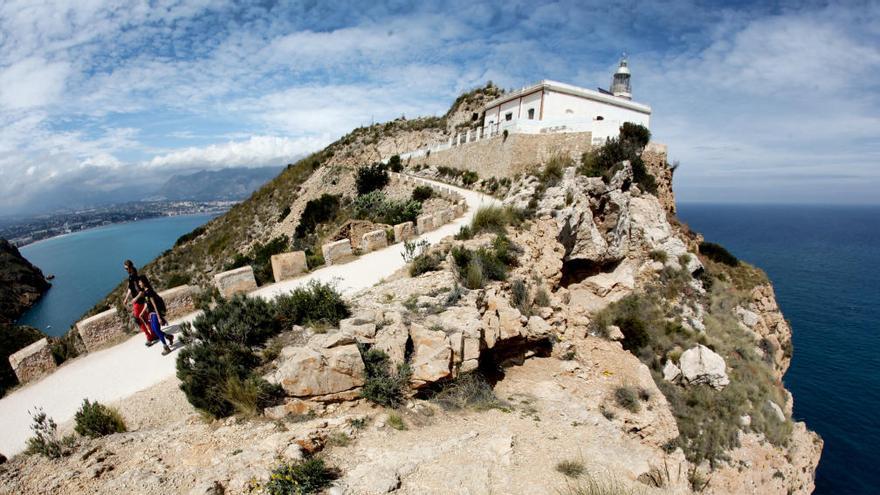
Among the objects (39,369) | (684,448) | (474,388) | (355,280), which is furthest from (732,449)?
(39,369)

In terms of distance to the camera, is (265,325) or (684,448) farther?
(684,448)

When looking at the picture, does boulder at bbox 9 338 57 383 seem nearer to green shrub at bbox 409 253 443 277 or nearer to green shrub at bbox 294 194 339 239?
green shrub at bbox 409 253 443 277

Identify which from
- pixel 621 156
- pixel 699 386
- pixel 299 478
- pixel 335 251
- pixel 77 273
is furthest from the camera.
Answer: pixel 77 273

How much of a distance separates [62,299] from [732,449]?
237 ft

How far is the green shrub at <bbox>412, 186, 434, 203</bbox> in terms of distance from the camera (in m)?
21.9

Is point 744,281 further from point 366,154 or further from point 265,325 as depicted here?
point 366,154

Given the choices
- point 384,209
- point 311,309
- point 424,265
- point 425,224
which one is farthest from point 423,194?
point 311,309

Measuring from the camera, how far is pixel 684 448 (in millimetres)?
8523

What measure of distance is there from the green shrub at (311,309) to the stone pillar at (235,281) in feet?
11.2

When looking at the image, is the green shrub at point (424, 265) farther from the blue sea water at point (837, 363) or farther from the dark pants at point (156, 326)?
the blue sea water at point (837, 363)

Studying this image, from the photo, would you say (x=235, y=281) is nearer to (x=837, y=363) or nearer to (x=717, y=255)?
(x=717, y=255)

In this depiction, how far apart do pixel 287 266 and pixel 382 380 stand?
645 cm

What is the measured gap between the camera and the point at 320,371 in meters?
5.30

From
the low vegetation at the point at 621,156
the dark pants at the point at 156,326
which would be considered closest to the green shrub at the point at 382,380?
the dark pants at the point at 156,326
